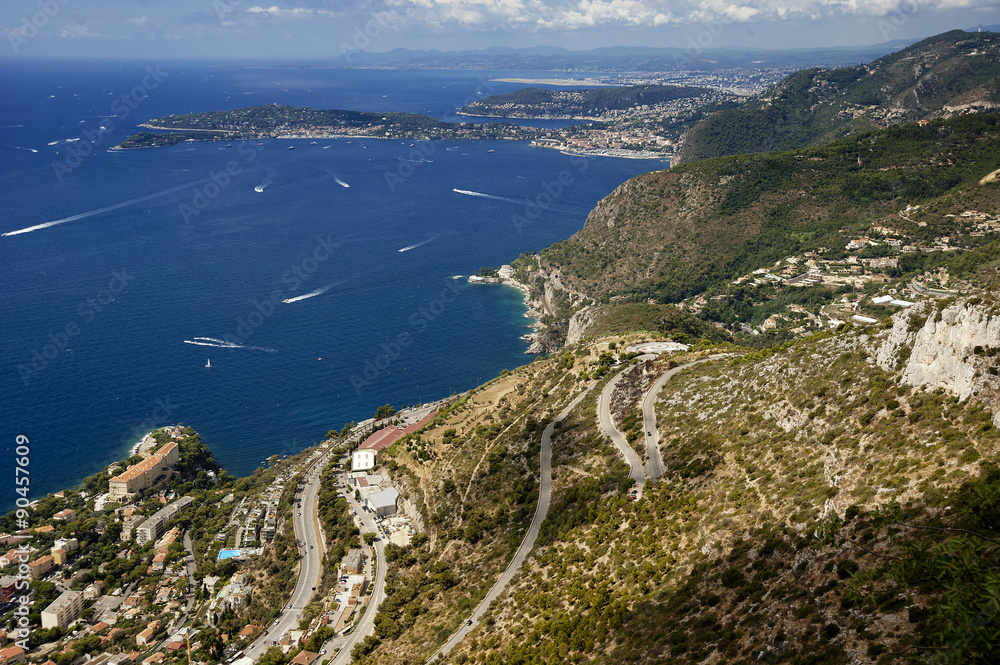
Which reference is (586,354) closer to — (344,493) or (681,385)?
(681,385)

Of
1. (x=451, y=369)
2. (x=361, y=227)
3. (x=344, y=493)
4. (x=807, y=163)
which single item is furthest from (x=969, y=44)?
(x=344, y=493)

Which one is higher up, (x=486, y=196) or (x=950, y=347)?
(x=950, y=347)

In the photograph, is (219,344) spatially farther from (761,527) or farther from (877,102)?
(877,102)

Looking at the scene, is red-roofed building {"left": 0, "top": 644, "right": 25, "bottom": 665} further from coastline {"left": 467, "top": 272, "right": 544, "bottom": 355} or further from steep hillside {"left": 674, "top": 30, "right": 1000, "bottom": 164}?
steep hillside {"left": 674, "top": 30, "right": 1000, "bottom": 164}

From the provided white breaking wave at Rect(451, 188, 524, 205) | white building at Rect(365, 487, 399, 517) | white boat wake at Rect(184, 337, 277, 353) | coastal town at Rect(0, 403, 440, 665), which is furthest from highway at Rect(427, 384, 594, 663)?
white breaking wave at Rect(451, 188, 524, 205)

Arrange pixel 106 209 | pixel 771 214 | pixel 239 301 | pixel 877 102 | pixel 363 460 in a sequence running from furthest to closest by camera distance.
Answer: pixel 877 102
pixel 106 209
pixel 771 214
pixel 239 301
pixel 363 460

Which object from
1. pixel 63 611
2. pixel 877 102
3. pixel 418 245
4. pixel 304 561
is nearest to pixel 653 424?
pixel 304 561
